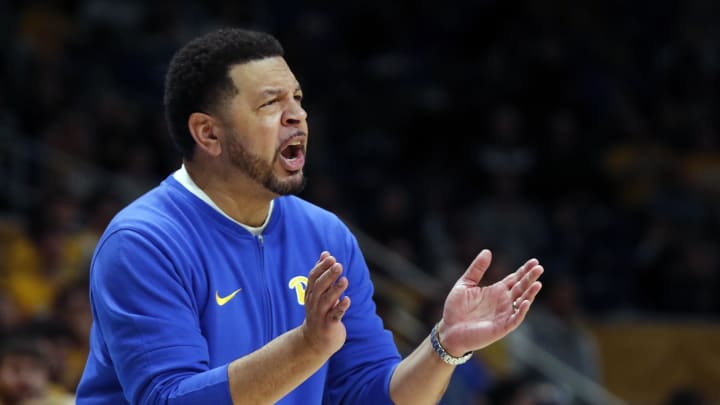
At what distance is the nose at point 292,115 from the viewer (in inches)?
125

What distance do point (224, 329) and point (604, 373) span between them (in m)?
7.24

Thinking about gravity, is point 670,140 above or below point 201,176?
below

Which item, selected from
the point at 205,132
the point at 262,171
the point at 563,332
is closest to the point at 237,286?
the point at 262,171

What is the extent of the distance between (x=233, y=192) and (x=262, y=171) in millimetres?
145

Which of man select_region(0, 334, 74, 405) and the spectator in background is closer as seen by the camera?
man select_region(0, 334, 74, 405)

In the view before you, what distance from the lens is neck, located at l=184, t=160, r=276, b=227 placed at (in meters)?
3.27

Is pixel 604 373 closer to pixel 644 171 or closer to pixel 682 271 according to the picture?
pixel 682 271

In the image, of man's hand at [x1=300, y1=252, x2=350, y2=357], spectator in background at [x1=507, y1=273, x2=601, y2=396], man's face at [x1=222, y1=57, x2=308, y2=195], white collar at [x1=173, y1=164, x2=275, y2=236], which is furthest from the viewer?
spectator in background at [x1=507, y1=273, x2=601, y2=396]

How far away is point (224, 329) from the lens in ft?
10.4

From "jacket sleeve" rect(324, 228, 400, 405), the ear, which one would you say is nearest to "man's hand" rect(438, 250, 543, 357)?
"jacket sleeve" rect(324, 228, 400, 405)

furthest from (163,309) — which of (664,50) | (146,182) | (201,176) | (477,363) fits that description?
(664,50)

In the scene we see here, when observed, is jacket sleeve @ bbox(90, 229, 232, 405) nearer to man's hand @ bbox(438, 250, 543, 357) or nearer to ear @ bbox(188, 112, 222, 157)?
ear @ bbox(188, 112, 222, 157)

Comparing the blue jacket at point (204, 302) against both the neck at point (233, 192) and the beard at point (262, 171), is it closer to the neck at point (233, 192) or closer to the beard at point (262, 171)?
the neck at point (233, 192)

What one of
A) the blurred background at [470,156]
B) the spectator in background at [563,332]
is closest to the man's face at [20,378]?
the blurred background at [470,156]
